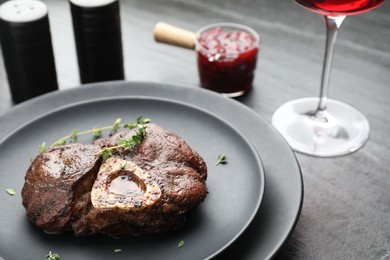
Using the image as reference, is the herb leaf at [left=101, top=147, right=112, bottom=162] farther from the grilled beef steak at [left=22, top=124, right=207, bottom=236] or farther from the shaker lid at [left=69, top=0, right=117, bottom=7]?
the shaker lid at [left=69, top=0, right=117, bottom=7]

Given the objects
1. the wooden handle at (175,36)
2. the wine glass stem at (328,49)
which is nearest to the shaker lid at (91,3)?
the wooden handle at (175,36)

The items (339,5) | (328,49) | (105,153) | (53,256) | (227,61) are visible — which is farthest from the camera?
(227,61)

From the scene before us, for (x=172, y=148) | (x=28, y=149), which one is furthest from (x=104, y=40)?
(x=172, y=148)

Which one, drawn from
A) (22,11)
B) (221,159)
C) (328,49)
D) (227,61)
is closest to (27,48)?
(22,11)

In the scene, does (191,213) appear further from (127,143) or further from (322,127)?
(322,127)

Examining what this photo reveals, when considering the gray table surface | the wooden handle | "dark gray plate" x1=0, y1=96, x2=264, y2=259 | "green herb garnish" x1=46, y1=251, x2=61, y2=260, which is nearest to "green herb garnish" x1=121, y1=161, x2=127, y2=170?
"dark gray plate" x1=0, y1=96, x2=264, y2=259

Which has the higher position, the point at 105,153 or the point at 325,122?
the point at 105,153

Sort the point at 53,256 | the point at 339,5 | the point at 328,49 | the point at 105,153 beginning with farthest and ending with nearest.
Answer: the point at 328,49 → the point at 339,5 → the point at 105,153 → the point at 53,256

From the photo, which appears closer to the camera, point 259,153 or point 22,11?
point 259,153

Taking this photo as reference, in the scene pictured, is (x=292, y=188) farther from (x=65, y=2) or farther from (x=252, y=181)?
(x=65, y=2)
